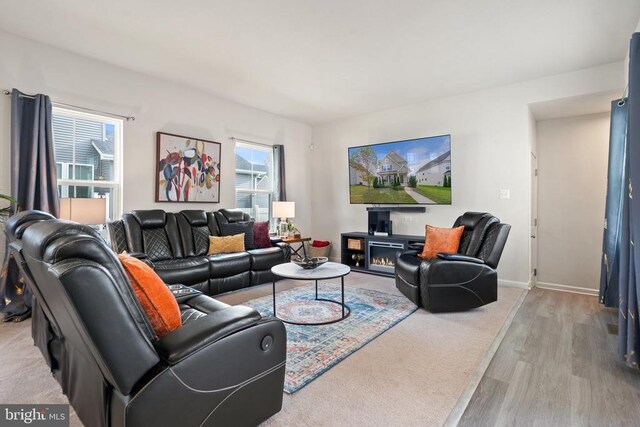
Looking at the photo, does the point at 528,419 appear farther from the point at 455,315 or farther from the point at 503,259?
the point at 503,259

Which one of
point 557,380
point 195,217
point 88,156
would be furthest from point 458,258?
point 88,156

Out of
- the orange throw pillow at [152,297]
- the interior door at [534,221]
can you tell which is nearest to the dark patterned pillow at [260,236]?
the orange throw pillow at [152,297]

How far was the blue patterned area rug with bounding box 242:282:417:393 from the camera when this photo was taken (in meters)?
2.21

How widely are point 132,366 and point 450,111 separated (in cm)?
498

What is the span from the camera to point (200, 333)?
1.30m

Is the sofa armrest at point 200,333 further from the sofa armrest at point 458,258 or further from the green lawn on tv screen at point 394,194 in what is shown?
the green lawn on tv screen at point 394,194

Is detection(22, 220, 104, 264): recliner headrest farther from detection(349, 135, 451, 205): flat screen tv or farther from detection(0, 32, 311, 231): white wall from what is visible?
detection(349, 135, 451, 205): flat screen tv

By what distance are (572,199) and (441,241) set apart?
212cm

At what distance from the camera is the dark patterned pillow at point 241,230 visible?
4391 mm

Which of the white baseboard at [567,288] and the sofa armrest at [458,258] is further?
the white baseboard at [567,288]

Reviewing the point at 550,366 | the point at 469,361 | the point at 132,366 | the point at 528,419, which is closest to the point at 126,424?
the point at 132,366

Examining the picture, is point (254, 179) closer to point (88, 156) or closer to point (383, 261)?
point (88, 156)

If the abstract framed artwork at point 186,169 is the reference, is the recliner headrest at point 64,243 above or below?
below

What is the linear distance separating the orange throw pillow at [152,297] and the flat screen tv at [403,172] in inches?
164
